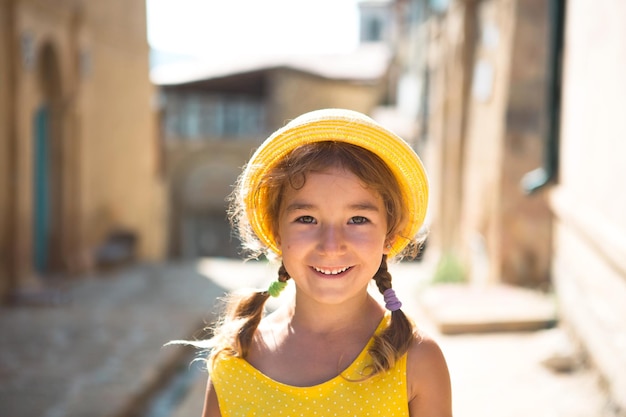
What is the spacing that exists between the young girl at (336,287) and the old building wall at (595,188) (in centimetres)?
233

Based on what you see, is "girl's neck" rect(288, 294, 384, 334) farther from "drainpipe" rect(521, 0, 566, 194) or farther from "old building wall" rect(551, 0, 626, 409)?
"drainpipe" rect(521, 0, 566, 194)

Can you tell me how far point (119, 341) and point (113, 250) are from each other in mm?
4621

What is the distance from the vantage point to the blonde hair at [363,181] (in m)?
1.74

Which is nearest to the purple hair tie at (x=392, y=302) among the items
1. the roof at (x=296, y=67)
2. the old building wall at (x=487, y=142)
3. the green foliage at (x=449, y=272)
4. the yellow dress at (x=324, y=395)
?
the yellow dress at (x=324, y=395)

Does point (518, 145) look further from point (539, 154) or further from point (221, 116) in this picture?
point (221, 116)

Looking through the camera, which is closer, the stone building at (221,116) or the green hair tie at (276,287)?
the green hair tie at (276,287)

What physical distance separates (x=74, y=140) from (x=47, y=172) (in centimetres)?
52

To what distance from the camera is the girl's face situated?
1717mm

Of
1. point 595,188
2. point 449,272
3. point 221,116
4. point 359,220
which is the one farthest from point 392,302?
point 221,116

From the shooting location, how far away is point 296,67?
20.8 m

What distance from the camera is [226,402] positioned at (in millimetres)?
1785

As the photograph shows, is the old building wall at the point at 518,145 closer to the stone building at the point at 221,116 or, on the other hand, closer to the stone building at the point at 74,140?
the stone building at the point at 74,140

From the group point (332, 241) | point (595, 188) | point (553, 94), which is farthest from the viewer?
point (553, 94)

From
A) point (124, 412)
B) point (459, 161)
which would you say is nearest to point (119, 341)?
point (124, 412)
